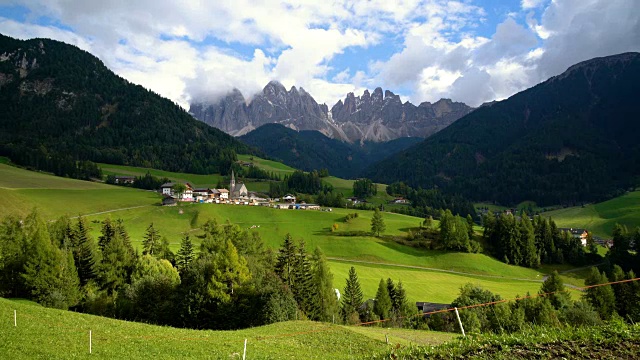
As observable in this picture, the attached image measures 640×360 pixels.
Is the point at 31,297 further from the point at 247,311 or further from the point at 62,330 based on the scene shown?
the point at 62,330

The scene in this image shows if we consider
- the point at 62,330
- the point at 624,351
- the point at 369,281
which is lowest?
the point at 369,281

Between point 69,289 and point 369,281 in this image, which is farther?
point 369,281

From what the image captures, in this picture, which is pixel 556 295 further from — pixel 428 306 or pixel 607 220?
pixel 607 220

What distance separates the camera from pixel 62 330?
23.1 meters

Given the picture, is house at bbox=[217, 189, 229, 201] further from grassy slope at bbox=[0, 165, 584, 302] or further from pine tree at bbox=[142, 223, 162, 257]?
pine tree at bbox=[142, 223, 162, 257]

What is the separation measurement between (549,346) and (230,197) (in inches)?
7148

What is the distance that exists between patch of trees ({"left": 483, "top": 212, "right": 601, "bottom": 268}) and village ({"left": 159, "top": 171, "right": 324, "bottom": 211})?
71.9 meters

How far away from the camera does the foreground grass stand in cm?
1153

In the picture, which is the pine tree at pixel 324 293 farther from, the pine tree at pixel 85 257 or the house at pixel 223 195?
the house at pixel 223 195

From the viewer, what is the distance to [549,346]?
1211 cm

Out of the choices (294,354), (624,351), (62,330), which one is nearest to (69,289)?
(62,330)

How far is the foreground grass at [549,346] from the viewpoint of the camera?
11.5 metres

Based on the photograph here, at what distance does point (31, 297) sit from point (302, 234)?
2875 inches

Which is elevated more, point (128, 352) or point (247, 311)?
point (128, 352)
